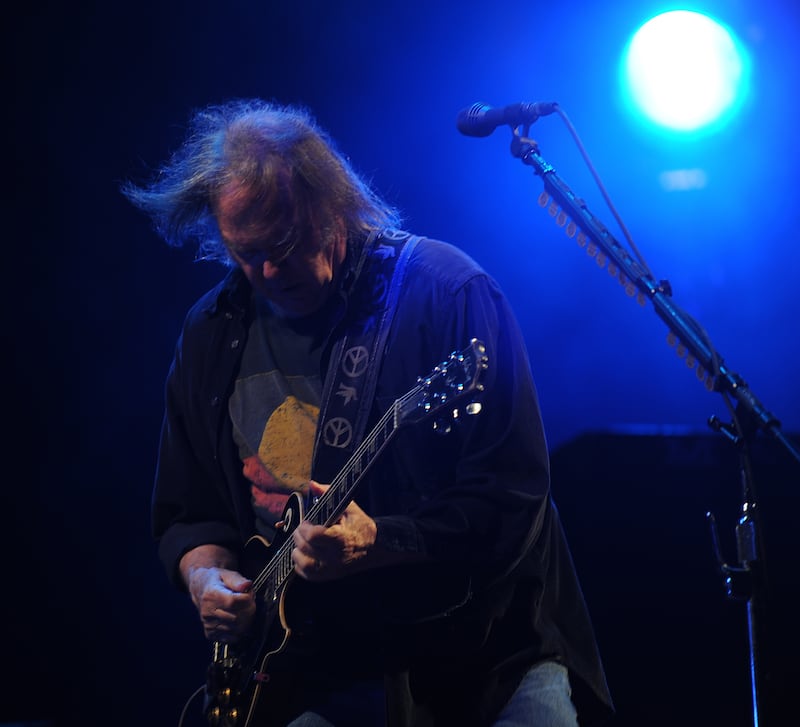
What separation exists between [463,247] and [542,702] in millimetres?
2054

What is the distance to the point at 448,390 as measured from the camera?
161cm

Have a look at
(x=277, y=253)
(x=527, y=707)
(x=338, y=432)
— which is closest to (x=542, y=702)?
(x=527, y=707)

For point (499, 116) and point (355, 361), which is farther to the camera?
point (499, 116)

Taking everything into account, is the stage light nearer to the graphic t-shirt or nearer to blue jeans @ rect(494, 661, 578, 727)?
the graphic t-shirt

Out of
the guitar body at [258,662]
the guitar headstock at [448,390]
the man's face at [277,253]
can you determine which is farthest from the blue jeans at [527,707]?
the man's face at [277,253]

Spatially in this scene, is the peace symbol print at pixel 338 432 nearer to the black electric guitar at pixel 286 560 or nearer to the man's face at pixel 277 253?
the black electric guitar at pixel 286 560

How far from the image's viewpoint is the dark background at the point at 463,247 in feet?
7.85

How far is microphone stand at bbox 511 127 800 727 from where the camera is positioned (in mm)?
1830

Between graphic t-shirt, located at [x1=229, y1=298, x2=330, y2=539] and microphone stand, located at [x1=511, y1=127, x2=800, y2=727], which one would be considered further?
graphic t-shirt, located at [x1=229, y1=298, x2=330, y2=539]

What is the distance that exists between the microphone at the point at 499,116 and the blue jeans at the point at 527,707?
1.27m

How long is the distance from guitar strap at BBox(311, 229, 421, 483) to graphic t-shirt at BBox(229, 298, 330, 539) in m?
0.10

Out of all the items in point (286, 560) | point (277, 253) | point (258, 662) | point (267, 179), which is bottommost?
point (258, 662)

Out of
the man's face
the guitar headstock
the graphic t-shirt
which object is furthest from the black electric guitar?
the man's face

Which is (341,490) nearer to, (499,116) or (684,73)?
(499,116)
